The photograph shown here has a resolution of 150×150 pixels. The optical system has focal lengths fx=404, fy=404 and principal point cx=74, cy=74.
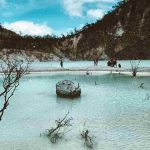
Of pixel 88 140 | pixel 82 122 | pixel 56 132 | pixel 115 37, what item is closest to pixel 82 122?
pixel 82 122

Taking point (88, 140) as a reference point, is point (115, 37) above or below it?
above

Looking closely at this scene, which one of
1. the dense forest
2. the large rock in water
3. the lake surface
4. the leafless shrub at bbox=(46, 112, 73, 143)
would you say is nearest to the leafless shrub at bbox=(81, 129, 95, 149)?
the lake surface

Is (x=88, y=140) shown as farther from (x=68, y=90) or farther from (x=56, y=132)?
(x=68, y=90)

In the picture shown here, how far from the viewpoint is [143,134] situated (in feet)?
45.6

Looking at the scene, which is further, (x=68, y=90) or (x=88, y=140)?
(x=68, y=90)

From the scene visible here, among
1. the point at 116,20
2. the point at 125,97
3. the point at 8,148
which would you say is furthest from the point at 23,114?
the point at 116,20

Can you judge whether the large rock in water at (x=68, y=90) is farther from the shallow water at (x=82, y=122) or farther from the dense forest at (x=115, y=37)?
the dense forest at (x=115, y=37)

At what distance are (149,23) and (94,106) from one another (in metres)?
136

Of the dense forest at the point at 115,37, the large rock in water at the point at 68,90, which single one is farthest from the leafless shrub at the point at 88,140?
the dense forest at the point at 115,37

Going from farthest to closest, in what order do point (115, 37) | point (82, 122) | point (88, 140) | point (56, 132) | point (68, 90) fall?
point (115, 37)
point (68, 90)
point (82, 122)
point (56, 132)
point (88, 140)

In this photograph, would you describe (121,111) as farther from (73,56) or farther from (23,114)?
(73,56)

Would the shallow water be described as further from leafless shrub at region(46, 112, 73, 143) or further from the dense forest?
the dense forest

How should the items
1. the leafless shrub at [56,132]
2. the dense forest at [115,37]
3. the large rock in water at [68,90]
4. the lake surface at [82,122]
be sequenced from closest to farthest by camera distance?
the lake surface at [82,122] < the leafless shrub at [56,132] < the large rock in water at [68,90] < the dense forest at [115,37]

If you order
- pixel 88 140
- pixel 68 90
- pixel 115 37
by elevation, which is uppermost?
pixel 115 37
